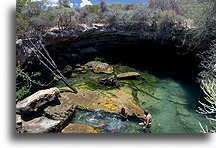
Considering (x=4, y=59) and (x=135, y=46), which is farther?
(x=135, y=46)

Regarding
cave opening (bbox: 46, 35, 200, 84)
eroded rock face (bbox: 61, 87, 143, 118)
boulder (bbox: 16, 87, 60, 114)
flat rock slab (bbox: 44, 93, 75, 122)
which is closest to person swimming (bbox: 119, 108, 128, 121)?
eroded rock face (bbox: 61, 87, 143, 118)

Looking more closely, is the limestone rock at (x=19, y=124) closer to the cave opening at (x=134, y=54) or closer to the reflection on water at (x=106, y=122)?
the reflection on water at (x=106, y=122)

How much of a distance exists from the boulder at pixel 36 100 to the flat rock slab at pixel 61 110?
0.63 feet

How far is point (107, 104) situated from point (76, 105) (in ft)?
2.96

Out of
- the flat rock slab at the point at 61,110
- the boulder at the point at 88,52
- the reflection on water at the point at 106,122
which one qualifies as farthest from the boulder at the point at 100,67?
the reflection on water at the point at 106,122

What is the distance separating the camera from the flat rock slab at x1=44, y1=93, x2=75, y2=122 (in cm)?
348

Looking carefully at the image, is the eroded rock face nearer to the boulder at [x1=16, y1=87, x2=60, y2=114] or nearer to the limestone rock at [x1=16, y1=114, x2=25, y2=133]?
the boulder at [x1=16, y1=87, x2=60, y2=114]

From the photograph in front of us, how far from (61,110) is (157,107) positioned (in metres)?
2.71

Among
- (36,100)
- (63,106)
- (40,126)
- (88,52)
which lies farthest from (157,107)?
(88,52)

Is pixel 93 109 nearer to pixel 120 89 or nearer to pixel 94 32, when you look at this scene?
pixel 120 89

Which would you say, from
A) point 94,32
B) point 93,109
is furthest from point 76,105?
point 94,32

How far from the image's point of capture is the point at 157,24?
718 cm

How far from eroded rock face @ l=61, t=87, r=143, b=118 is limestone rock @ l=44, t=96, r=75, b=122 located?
34 centimetres

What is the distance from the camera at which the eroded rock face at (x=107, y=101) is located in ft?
14.0
